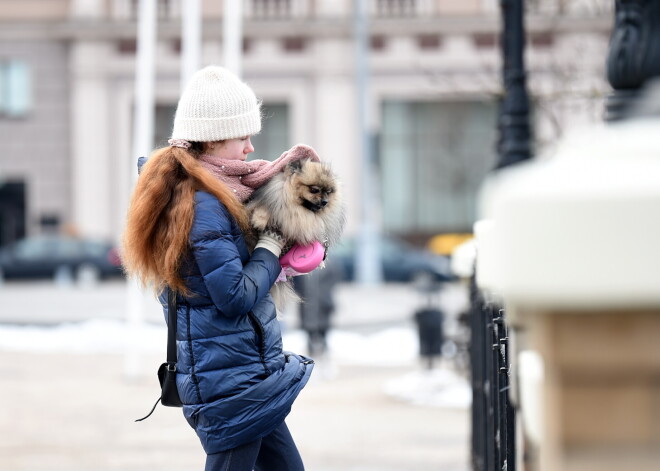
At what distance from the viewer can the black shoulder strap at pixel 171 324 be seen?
13.1 ft

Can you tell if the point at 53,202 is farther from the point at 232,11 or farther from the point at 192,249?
the point at 192,249

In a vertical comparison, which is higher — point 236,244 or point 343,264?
point 236,244

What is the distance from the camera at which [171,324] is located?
13.1 ft

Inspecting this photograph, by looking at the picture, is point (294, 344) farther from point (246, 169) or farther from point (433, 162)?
point (433, 162)

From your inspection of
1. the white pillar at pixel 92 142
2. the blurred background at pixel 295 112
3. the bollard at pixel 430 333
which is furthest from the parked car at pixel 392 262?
the bollard at pixel 430 333

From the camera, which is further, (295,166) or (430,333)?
(430,333)

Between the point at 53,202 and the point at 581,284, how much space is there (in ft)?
130

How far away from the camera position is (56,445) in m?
8.66

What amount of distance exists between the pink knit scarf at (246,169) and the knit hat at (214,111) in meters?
0.09

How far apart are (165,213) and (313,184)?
1.64 feet

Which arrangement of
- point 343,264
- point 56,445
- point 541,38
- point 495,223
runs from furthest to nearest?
point 541,38 → point 343,264 → point 56,445 → point 495,223

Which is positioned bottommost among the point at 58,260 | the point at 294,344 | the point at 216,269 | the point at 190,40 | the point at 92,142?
the point at 58,260

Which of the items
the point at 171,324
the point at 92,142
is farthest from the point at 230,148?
the point at 92,142

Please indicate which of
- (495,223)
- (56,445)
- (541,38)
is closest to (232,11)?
(56,445)
